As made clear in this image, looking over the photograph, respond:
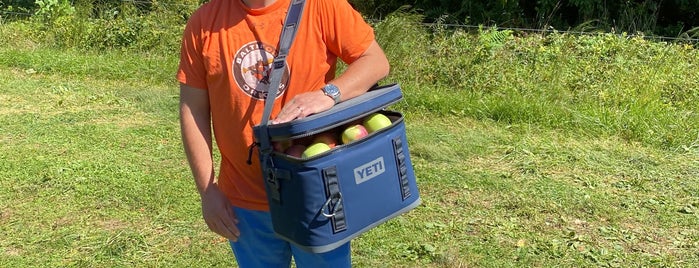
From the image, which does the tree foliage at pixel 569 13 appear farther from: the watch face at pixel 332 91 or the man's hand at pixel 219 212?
the watch face at pixel 332 91

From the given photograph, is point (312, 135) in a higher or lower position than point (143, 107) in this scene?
higher

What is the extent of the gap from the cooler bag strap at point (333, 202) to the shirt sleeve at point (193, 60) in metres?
0.51

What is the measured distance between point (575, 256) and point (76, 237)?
268 centimetres

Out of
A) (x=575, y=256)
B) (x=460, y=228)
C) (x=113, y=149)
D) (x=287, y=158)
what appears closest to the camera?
(x=287, y=158)

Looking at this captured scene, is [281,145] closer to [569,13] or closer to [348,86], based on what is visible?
[348,86]

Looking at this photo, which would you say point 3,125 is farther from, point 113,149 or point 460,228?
point 460,228

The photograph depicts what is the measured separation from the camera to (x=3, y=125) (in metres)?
5.91

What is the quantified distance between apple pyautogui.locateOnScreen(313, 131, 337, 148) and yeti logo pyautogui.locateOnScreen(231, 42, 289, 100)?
232mm

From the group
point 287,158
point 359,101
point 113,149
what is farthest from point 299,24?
point 113,149

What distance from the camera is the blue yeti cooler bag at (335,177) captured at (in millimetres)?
1626

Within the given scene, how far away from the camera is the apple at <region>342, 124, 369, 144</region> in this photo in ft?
5.55

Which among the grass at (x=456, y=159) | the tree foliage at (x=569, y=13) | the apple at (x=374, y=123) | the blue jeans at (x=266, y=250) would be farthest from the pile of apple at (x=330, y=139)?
the tree foliage at (x=569, y=13)

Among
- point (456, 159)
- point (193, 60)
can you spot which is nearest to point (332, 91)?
point (193, 60)

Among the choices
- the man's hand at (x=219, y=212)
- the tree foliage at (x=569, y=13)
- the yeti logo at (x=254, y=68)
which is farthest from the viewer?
the tree foliage at (x=569, y=13)
